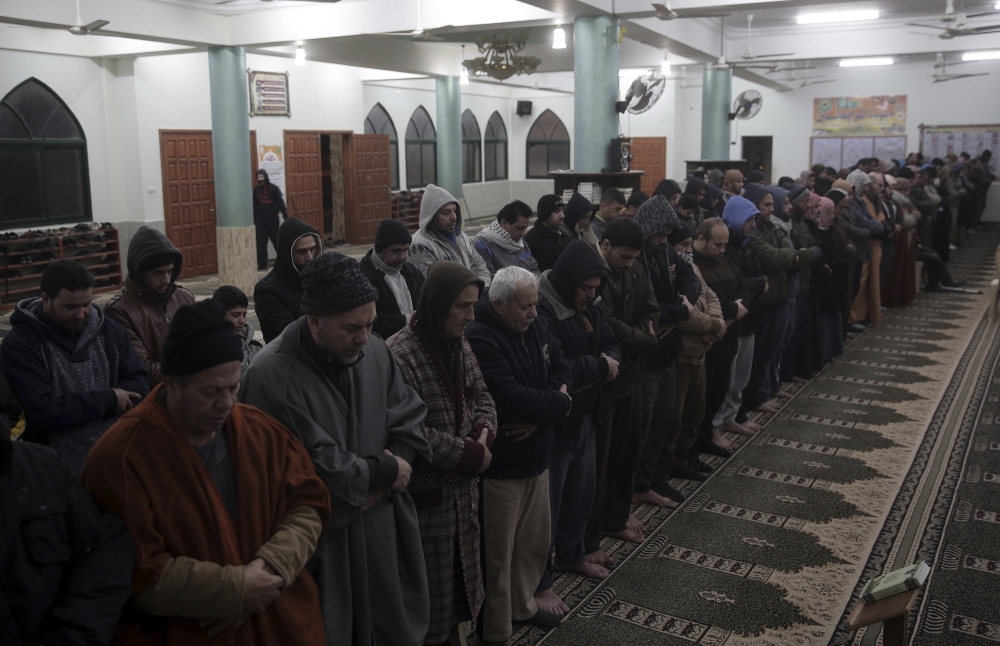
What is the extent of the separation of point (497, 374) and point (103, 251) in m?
10.1

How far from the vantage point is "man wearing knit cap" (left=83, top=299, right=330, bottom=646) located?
1.83 meters

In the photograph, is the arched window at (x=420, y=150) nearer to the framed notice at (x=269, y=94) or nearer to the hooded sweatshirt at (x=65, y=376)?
the framed notice at (x=269, y=94)

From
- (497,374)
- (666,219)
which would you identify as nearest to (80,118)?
(666,219)

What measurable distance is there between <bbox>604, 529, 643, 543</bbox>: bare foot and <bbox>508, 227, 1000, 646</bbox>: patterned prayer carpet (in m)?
0.05

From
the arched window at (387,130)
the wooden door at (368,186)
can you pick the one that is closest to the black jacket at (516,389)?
the wooden door at (368,186)

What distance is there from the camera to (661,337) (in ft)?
14.3

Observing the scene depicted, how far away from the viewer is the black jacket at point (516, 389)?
3043mm

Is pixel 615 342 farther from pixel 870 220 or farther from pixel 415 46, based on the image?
pixel 415 46

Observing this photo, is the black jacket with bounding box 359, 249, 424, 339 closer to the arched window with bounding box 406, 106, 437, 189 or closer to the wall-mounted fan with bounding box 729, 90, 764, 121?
the wall-mounted fan with bounding box 729, 90, 764, 121

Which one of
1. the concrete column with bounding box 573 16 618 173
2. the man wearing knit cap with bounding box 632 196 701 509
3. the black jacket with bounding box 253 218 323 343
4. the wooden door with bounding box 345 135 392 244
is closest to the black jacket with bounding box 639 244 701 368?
the man wearing knit cap with bounding box 632 196 701 509

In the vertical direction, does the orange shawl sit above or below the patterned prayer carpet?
above

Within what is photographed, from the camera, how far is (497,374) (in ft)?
9.96

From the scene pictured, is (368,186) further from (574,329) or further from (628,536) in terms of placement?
(574,329)

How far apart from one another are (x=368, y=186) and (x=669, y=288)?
12.8 metres
